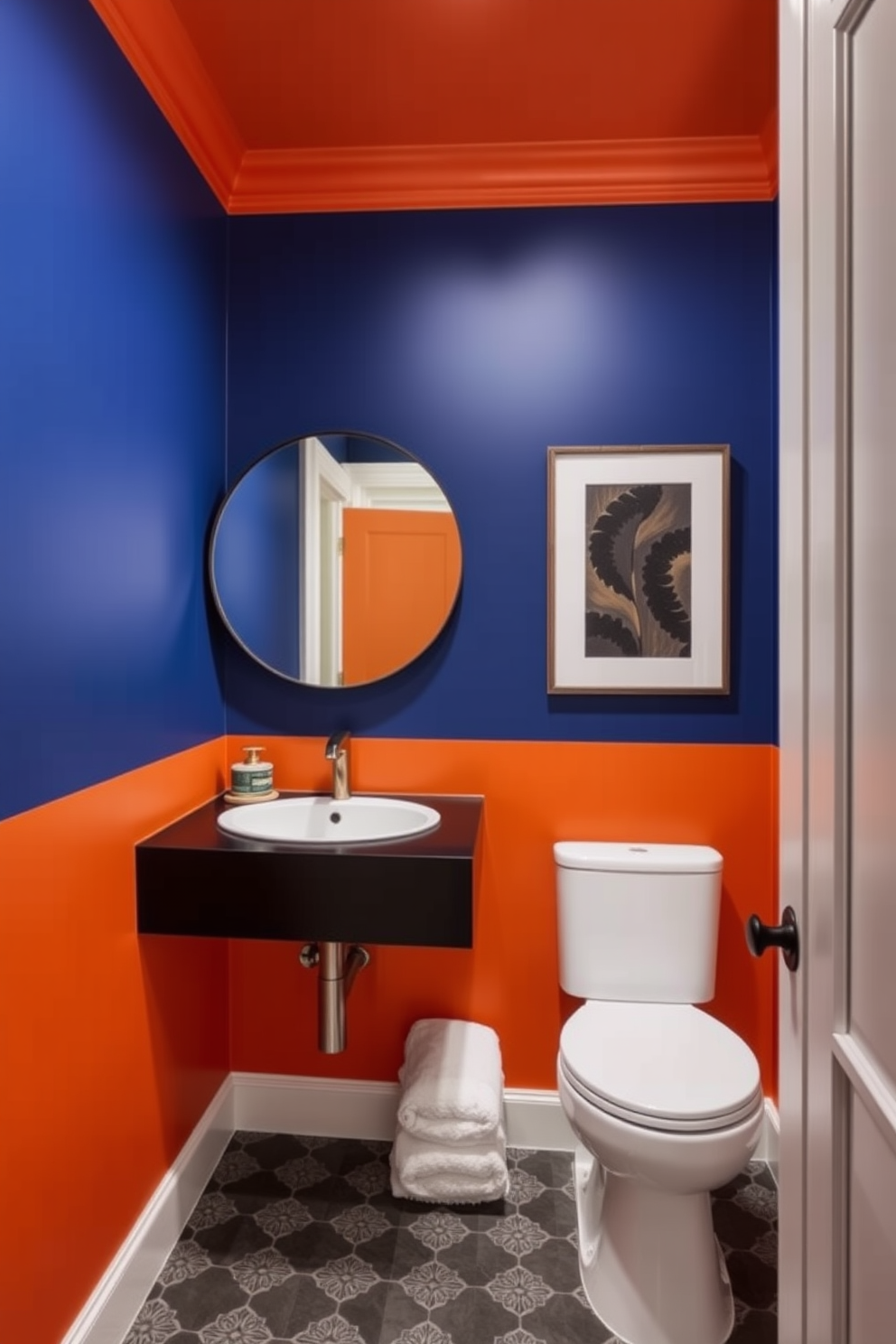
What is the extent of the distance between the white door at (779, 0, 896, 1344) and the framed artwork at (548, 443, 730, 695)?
1009mm

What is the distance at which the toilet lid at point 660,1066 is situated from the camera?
52.8 inches

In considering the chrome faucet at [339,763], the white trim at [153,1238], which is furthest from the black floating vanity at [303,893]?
the white trim at [153,1238]

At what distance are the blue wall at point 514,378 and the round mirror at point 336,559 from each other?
56mm

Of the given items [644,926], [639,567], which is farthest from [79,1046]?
[639,567]

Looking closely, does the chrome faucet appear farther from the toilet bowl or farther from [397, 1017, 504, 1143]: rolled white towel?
the toilet bowl

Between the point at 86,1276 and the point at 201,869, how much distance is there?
70 centimetres

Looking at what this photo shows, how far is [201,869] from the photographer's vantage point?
1502 mm

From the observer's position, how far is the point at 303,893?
59.0 inches

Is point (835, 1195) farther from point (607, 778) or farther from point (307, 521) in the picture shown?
point (307, 521)

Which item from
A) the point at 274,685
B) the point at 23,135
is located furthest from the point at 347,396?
the point at 23,135

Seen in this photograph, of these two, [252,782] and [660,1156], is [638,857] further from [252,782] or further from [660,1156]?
[252,782]

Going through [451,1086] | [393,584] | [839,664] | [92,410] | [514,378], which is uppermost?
[514,378]

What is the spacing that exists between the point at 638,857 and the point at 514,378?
124 centimetres

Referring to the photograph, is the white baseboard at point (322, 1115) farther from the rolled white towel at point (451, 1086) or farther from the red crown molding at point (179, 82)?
the red crown molding at point (179, 82)
